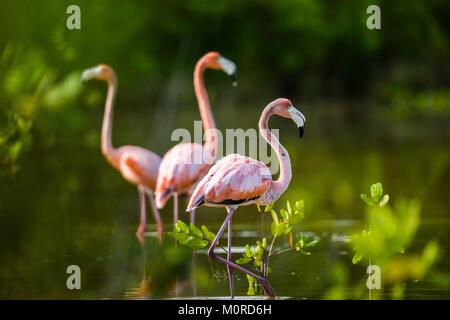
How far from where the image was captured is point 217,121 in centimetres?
2764

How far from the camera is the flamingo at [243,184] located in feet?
26.4

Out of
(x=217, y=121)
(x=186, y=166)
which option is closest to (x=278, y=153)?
(x=186, y=166)

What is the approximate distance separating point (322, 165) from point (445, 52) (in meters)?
17.0

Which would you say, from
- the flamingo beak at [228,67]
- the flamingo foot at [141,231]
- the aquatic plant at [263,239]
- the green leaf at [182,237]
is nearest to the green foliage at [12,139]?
the flamingo foot at [141,231]

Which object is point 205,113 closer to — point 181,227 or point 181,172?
point 181,172

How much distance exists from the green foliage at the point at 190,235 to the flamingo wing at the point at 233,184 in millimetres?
164

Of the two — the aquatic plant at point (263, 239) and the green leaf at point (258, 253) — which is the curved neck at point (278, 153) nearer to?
the aquatic plant at point (263, 239)

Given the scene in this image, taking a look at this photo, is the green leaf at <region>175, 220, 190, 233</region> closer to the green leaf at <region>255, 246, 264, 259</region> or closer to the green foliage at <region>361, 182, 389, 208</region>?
the green leaf at <region>255, 246, 264, 259</region>

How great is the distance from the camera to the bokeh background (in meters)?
9.33

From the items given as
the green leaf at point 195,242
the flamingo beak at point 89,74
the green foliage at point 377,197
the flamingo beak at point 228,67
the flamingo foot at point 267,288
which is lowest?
the flamingo foot at point 267,288

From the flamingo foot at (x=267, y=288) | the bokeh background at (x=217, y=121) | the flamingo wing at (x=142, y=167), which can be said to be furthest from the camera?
the flamingo wing at (x=142, y=167)

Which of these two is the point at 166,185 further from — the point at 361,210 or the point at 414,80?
the point at 414,80

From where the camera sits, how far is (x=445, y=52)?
35.2 m
